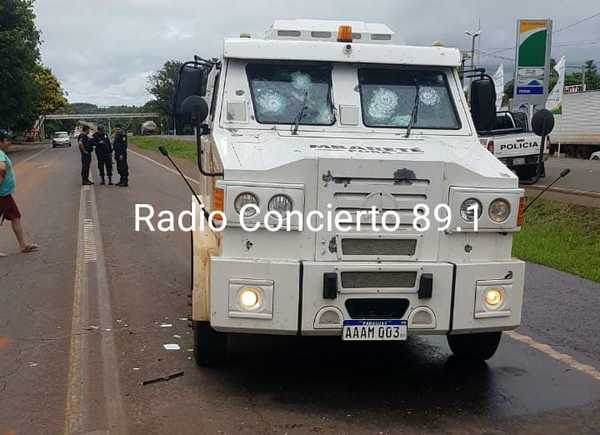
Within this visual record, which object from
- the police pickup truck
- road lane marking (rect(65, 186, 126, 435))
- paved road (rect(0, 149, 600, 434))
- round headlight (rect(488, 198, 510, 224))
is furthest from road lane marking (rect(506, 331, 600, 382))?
the police pickup truck

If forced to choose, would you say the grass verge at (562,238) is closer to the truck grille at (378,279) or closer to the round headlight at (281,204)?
the truck grille at (378,279)

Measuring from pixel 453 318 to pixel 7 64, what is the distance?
43.8 m

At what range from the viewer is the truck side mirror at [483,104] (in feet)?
20.7

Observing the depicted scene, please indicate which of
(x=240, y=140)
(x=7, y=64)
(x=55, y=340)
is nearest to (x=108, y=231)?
(x=55, y=340)

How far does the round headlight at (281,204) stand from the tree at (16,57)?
42.2 meters

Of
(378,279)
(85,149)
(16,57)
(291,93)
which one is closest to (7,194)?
(291,93)

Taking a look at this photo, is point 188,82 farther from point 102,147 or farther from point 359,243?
point 102,147

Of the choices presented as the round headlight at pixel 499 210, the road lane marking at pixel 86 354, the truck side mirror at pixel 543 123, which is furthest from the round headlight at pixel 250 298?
the truck side mirror at pixel 543 123

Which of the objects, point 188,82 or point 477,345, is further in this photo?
point 188,82

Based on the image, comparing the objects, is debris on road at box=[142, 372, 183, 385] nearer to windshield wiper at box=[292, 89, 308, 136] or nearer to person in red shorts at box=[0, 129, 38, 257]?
windshield wiper at box=[292, 89, 308, 136]

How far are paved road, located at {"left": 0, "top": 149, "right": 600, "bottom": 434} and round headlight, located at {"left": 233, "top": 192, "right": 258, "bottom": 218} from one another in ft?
4.33

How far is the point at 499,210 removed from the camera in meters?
4.89

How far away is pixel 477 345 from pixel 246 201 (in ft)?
7.86

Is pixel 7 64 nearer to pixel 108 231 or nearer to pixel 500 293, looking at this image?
pixel 108 231
